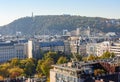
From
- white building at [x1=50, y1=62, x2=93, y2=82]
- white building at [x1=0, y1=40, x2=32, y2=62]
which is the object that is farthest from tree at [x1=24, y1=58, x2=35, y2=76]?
white building at [x1=0, y1=40, x2=32, y2=62]

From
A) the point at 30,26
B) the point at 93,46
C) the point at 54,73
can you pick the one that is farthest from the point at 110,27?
the point at 54,73

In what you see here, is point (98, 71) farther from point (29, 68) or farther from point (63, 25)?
point (63, 25)

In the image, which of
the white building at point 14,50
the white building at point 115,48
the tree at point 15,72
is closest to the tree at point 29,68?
the tree at point 15,72

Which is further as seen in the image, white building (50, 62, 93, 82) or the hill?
the hill

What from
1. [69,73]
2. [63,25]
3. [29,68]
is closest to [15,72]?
[29,68]

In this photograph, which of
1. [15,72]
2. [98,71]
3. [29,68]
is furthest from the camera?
[29,68]

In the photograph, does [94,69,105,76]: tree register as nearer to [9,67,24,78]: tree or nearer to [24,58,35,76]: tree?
[9,67,24,78]: tree

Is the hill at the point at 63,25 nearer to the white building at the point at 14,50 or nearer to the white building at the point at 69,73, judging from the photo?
the white building at the point at 14,50

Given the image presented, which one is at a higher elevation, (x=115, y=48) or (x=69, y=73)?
(x=115, y=48)

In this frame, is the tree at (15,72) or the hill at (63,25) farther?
the hill at (63,25)
